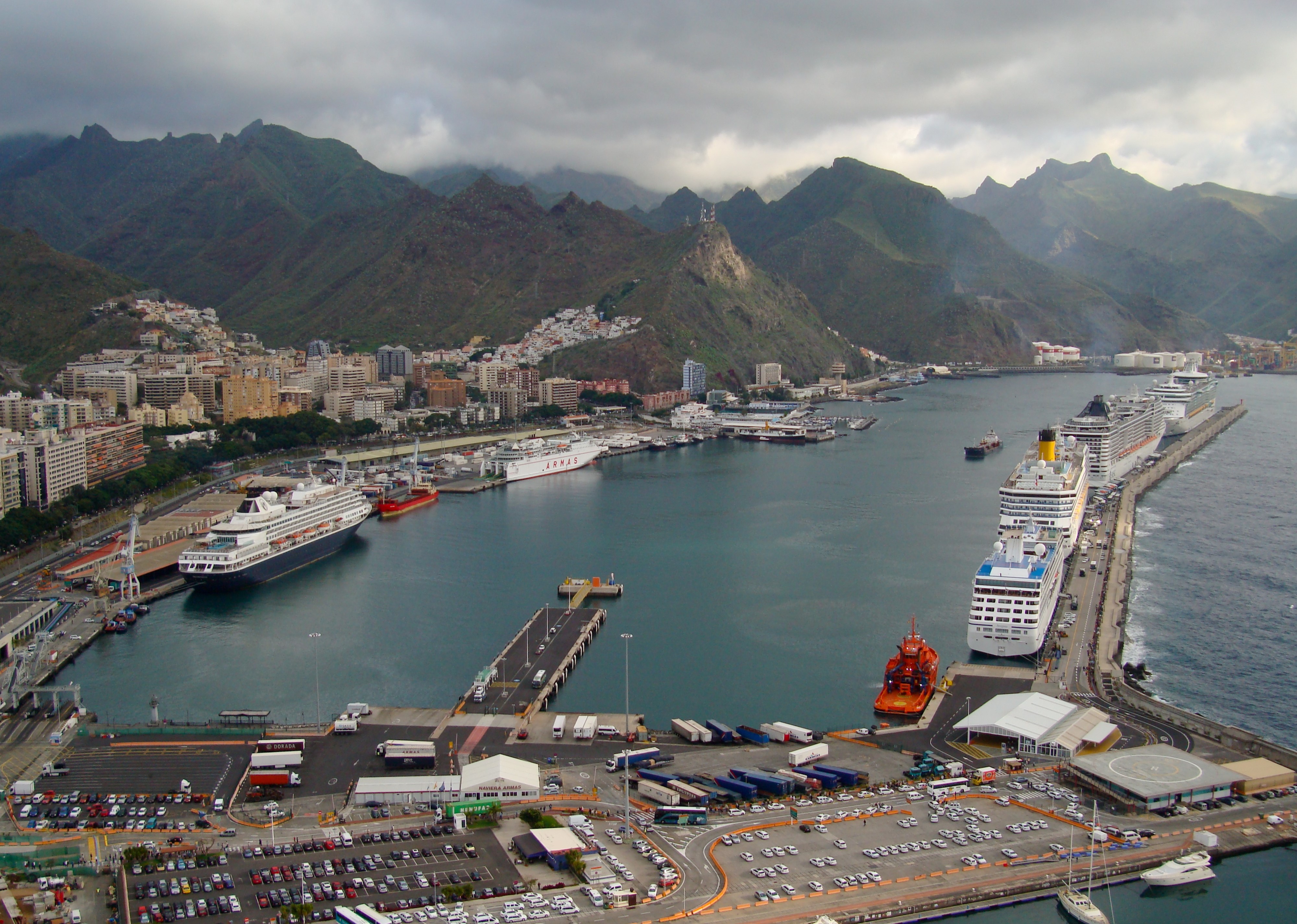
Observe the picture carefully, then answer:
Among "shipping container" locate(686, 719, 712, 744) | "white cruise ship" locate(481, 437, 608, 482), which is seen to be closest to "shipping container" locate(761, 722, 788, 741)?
"shipping container" locate(686, 719, 712, 744)

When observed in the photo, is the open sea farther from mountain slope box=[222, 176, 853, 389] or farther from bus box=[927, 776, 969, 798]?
mountain slope box=[222, 176, 853, 389]

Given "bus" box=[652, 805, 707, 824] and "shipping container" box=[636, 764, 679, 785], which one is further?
"shipping container" box=[636, 764, 679, 785]

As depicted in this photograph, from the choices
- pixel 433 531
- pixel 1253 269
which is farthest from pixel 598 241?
pixel 1253 269

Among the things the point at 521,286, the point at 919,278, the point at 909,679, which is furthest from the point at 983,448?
the point at 919,278

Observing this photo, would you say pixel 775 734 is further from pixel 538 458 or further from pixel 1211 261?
pixel 1211 261

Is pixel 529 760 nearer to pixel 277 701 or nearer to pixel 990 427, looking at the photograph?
pixel 277 701

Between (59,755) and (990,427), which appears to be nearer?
(59,755)
